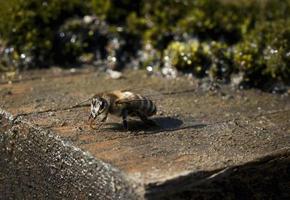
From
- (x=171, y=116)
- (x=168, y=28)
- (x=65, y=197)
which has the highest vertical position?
(x=168, y=28)

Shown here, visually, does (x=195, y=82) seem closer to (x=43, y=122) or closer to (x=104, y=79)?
(x=104, y=79)

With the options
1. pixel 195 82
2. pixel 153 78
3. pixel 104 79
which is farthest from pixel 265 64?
pixel 104 79

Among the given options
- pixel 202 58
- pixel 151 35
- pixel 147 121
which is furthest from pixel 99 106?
pixel 151 35

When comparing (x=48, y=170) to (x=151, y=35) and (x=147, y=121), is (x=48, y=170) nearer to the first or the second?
(x=147, y=121)

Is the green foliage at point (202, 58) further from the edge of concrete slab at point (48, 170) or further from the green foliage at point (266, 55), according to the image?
the edge of concrete slab at point (48, 170)

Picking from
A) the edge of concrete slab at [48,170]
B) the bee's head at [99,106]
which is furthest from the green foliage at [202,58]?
the edge of concrete slab at [48,170]

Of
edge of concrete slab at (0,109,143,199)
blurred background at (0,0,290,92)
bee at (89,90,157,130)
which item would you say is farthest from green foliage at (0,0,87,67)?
bee at (89,90,157,130)
